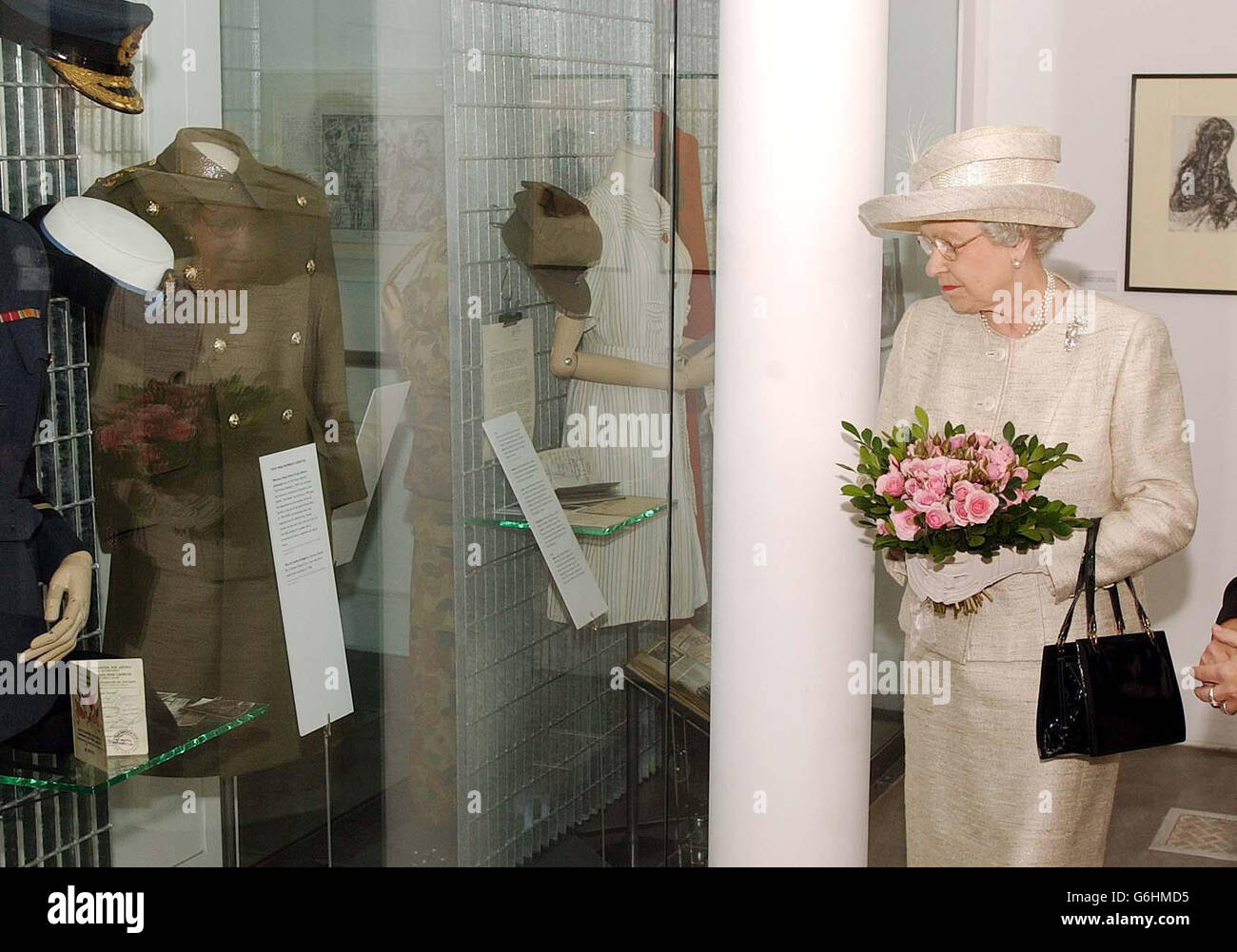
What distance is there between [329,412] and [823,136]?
96 cm

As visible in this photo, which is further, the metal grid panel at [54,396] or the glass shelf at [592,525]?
the glass shelf at [592,525]

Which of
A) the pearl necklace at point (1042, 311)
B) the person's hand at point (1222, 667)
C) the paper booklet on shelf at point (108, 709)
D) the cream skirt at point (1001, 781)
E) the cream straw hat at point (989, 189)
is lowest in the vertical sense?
the cream skirt at point (1001, 781)

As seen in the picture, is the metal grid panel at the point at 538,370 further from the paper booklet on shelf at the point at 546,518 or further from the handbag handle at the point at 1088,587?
the handbag handle at the point at 1088,587

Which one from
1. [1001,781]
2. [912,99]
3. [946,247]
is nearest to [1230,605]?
[1001,781]

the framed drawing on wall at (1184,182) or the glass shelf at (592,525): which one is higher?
the framed drawing on wall at (1184,182)

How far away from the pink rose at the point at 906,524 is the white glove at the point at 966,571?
0.38 ft

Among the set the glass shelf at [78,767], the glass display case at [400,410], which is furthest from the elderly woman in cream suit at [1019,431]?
the glass shelf at [78,767]

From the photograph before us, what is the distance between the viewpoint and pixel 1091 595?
231 centimetres

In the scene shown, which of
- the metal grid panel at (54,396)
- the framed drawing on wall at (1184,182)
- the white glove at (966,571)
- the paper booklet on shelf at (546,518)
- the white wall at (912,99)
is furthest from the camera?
the framed drawing on wall at (1184,182)

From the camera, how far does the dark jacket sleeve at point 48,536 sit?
6.91 feet

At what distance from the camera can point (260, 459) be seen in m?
2.36

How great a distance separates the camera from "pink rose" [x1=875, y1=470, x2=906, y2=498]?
224 centimetres

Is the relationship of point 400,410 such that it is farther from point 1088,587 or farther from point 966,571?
point 1088,587

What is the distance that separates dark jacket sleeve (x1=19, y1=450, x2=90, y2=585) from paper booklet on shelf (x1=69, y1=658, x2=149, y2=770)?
0.16m
